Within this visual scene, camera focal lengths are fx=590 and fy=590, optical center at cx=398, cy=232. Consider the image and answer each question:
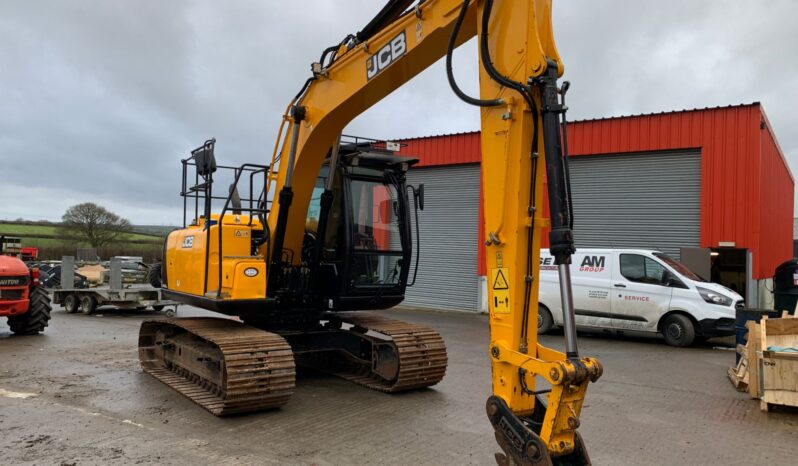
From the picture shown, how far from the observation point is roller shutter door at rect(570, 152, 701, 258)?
14195 millimetres

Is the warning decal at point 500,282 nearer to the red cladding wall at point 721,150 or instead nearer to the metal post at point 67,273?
the red cladding wall at point 721,150

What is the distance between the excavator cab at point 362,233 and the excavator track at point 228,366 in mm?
1084

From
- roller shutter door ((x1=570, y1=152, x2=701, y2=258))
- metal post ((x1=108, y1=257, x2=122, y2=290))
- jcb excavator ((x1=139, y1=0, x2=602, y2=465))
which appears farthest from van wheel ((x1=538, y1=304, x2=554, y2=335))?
metal post ((x1=108, y1=257, x2=122, y2=290))

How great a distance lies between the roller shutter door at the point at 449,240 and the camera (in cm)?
1759

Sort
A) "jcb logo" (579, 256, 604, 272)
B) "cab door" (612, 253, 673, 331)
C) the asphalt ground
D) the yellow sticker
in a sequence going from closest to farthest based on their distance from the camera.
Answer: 1. the yellow sticker
2. the asphalt ground
3. "cab door" (612, 253, 673, 331)
4. "jcb logo" (579, 256, 604, 272)

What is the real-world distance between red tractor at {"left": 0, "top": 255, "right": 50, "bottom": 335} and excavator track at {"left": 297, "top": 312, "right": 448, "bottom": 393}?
23.4 ft

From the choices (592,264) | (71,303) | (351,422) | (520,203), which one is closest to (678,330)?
(592,264)

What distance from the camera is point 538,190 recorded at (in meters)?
3.91

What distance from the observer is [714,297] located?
36.1 ft

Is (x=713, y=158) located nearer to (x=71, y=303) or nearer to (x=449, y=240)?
(x=449, y=240)

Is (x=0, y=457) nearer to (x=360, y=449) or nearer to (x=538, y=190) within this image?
(x=360, y=449)

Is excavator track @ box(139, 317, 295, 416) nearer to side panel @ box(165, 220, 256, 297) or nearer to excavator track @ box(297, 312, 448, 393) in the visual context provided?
side panel @ box(165, 220, 256, 297)

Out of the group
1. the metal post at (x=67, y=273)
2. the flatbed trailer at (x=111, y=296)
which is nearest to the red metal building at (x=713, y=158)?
the flatbed trailer at (x=111, y=296)

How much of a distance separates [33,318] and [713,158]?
15120 mm
